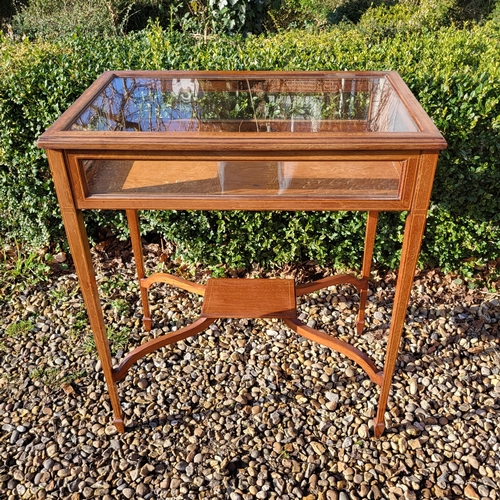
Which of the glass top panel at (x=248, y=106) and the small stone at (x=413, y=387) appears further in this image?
the small stone at (x=413, y=387)

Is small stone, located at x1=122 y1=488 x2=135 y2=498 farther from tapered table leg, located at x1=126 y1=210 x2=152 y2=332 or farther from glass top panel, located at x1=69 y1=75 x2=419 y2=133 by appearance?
glass top panel, located at x1=69 y1=75 x2=419 y2=133

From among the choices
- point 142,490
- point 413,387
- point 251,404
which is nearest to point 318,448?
point 251,404

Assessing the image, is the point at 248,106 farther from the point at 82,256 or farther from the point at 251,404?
the point at 251,404

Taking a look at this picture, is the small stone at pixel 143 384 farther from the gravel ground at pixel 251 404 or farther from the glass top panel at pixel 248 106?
the glass top panel at pixel 248 106

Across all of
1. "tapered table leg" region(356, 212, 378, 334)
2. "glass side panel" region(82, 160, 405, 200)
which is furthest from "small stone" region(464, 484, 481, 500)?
"glass side panel" region(82, 160, 405, 200)

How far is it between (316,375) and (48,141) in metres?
1.68

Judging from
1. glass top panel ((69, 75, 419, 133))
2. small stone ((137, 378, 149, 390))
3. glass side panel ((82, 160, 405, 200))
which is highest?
glass top panel ((69, 75, 419, 133))

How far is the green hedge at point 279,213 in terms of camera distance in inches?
103

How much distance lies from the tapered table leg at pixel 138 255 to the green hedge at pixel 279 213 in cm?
45

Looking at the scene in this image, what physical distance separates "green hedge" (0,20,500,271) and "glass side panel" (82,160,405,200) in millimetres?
1094

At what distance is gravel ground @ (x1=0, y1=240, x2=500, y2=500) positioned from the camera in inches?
81.4

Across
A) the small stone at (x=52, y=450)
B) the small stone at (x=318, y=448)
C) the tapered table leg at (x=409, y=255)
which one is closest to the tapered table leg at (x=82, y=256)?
the small stone at (x=52, y=450)

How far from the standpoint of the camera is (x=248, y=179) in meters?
1.70

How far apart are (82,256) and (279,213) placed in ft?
4.59
